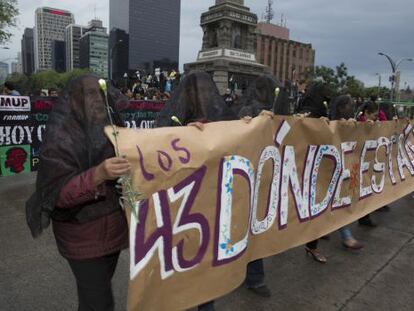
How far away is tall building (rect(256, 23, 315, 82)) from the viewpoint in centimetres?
9931

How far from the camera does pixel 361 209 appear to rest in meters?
4.67

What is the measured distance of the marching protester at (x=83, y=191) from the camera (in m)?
2.06

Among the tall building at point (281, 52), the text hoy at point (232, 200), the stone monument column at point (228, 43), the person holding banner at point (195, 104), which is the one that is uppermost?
the tall building at point (281, 52)

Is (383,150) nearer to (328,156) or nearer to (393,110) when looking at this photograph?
(328,156)

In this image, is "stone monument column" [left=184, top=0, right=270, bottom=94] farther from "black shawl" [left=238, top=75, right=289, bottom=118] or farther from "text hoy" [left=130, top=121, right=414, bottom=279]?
"black shawl" [left=238, top=75, right=289, bottom=118]

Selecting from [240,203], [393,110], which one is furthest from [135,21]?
[240,203]

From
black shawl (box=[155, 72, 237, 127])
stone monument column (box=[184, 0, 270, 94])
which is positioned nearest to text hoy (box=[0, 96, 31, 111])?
black shawl (box=[155, 72, 237, 127])

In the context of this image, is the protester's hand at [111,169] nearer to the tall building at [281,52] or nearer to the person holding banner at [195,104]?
the person holding banner at [195,104]

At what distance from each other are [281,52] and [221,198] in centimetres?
10505

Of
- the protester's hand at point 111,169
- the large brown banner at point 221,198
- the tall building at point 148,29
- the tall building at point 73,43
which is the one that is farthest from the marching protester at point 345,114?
the tall building at point 73,43

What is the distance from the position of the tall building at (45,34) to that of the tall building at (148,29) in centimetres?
5177

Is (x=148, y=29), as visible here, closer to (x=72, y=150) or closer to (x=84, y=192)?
(x=72, y=150)

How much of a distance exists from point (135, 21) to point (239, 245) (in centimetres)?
7194

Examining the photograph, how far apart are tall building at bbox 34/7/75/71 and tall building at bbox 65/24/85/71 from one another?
11418 mm
